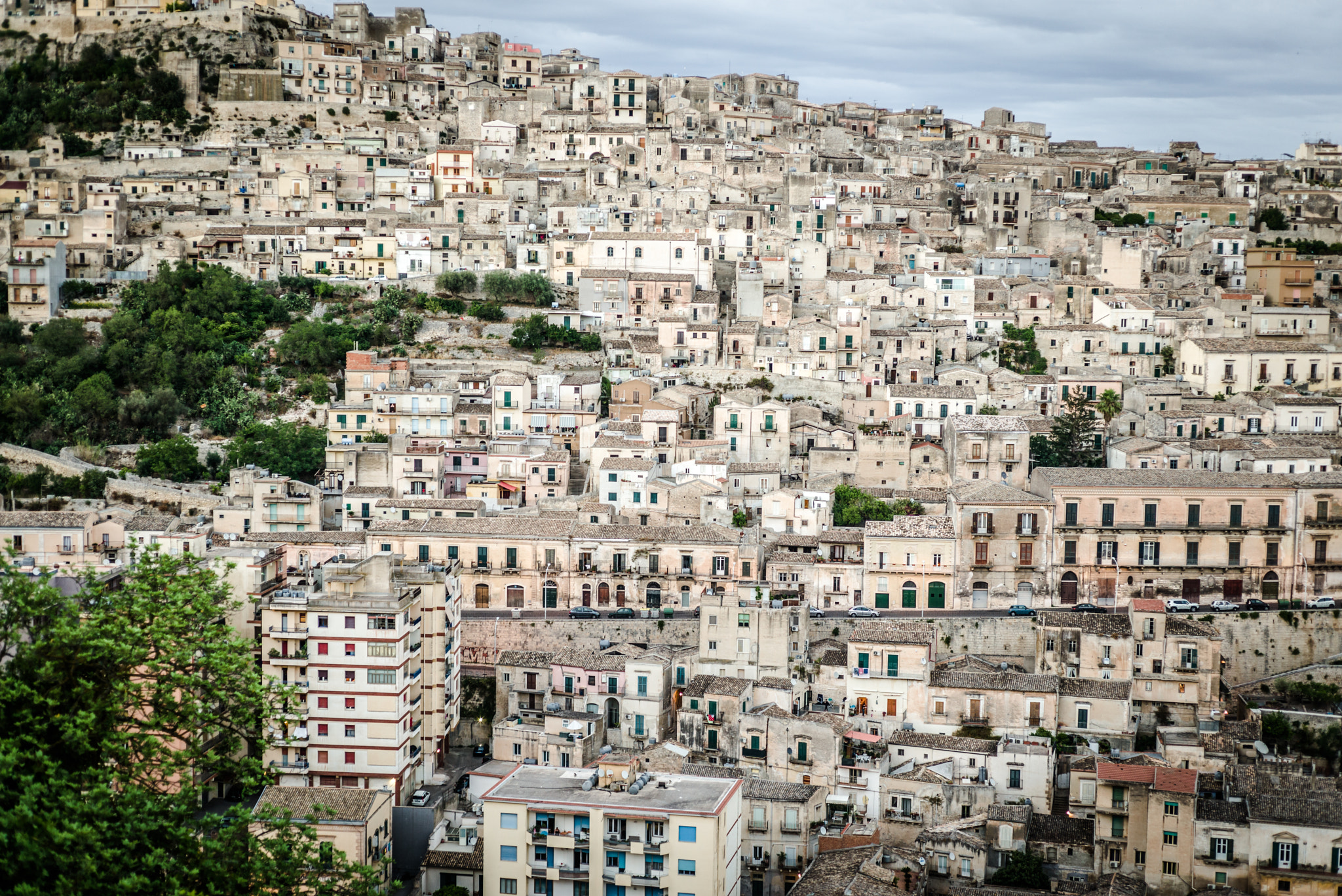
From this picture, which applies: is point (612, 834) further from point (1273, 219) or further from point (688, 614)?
point (1273, 219)

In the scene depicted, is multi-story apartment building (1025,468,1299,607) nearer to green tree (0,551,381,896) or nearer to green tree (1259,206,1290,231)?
green tree (0,551,381,896)

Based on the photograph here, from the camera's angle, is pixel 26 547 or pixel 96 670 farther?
pixel 26 547

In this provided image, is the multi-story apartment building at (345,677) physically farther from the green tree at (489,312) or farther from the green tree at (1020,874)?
the green tree at (489,312)

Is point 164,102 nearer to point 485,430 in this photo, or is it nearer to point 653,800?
point 485,430

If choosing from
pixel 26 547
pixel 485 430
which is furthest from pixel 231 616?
pixel 485 430

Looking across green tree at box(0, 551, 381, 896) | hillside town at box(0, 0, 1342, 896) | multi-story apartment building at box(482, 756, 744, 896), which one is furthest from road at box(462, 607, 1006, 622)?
green tree at box(0, 551, 381, 896)

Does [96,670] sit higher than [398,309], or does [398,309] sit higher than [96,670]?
[398,309]
